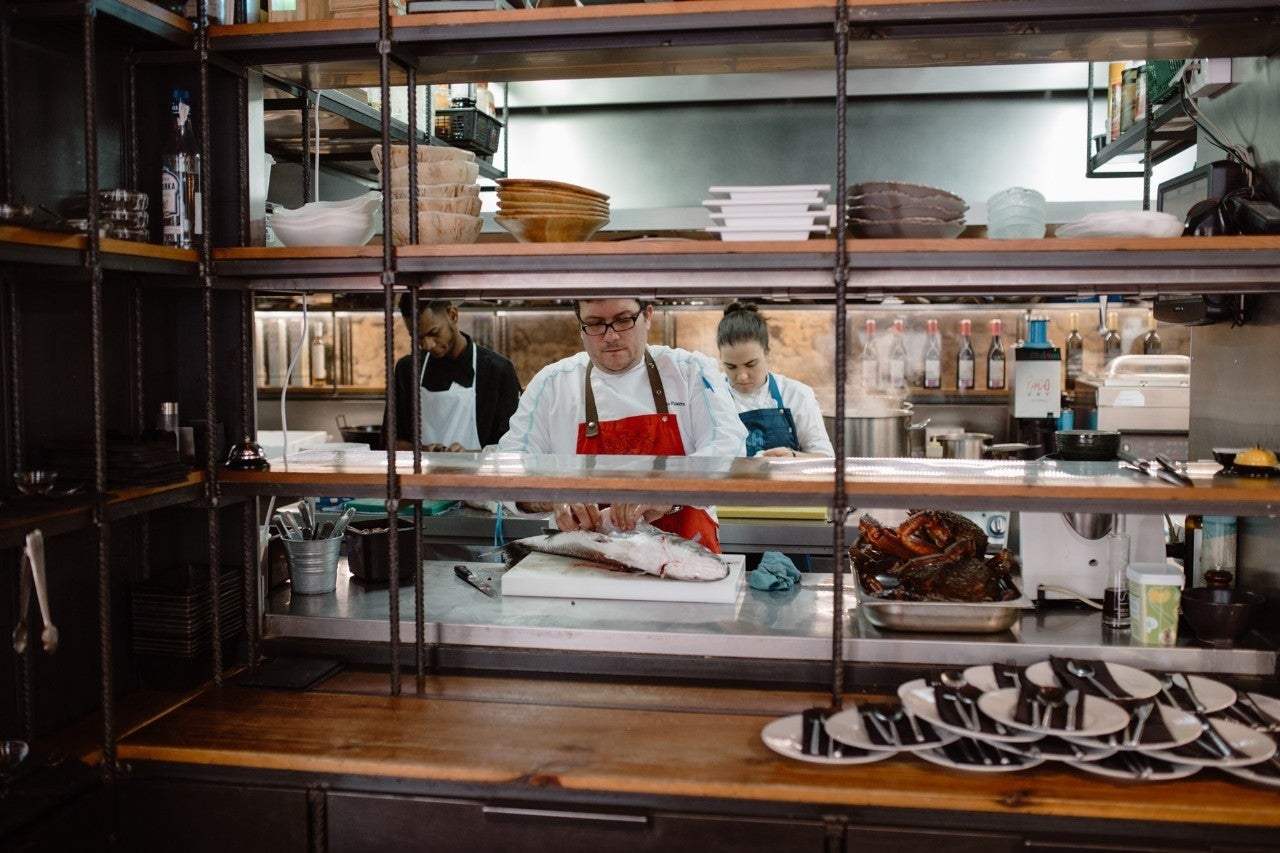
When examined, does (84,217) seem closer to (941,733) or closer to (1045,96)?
(941,733)

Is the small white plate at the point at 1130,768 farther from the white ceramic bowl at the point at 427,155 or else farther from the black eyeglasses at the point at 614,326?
the black eyeglasses at the point at 614,326

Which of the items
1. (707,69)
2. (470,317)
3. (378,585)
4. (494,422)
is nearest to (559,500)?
(378,585)

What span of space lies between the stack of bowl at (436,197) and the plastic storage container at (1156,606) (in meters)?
1.85

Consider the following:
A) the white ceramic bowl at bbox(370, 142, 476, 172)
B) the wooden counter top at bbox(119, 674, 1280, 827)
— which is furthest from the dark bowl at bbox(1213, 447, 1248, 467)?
the white ceramic bowl at bbox(370, 142, 476, 172)

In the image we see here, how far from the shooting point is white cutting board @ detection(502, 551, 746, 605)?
2.77m

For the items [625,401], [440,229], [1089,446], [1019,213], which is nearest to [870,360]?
[625,401]

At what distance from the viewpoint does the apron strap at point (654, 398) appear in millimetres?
3930

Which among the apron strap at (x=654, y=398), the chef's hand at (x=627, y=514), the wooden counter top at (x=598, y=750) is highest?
the apron strap at (x=654, y=398)

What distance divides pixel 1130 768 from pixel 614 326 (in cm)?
230

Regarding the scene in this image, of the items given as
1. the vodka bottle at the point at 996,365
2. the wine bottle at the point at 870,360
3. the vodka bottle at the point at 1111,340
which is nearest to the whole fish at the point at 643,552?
the wine bottle at the point at 870,360

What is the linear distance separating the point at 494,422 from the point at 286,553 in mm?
2321

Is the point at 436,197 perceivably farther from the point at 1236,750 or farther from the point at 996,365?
the point at 996,365

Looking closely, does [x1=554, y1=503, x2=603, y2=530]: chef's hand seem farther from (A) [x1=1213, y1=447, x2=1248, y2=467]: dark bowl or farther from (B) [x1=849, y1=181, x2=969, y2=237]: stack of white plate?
(A) [x1=1213, y1=447, x2=1248, y2=467]: dark bowl

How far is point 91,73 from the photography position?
207 cm
